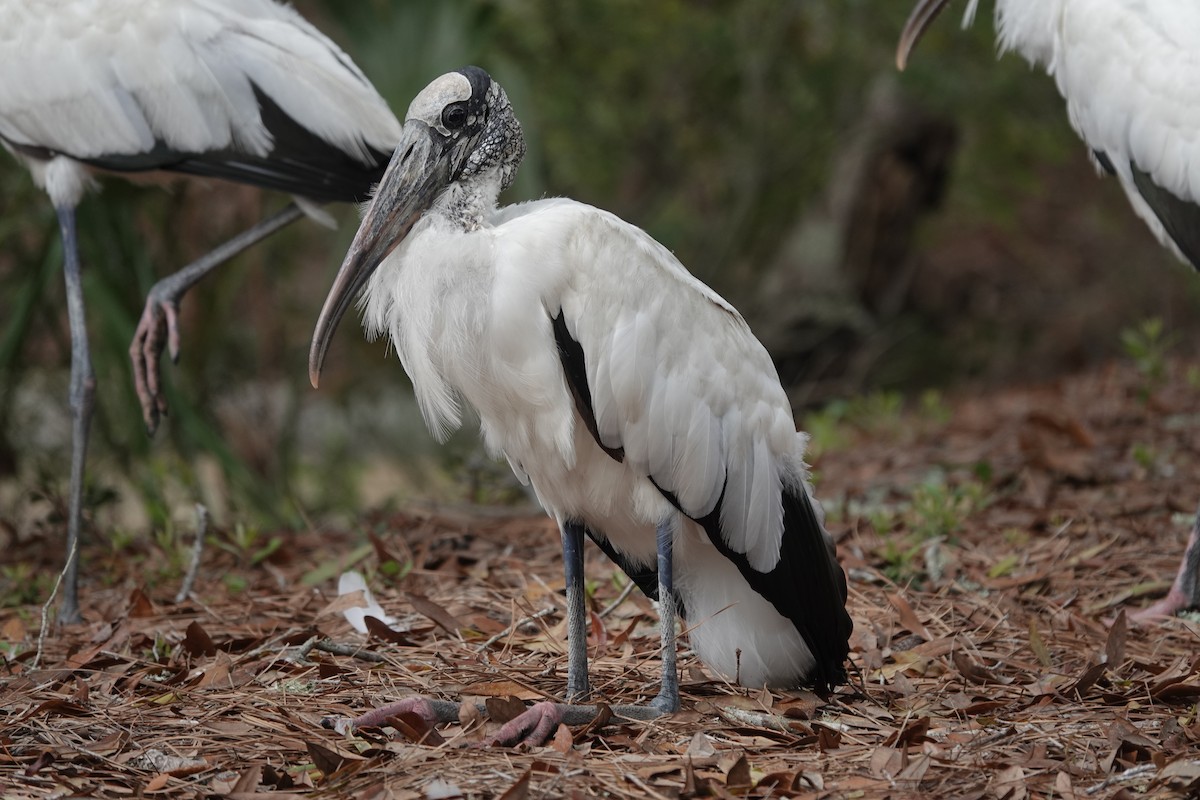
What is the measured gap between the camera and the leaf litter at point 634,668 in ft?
8.39

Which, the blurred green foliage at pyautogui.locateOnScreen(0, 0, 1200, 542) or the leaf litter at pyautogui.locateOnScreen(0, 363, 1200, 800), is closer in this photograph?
the leaf litter at pyautogui.locateOnScreen(0, 363, 1200, 800)

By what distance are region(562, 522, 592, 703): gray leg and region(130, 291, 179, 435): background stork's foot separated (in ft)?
6.39

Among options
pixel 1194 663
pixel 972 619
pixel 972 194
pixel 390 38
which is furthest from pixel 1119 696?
pixel 972 194

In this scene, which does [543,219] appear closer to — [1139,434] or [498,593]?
[498,593]

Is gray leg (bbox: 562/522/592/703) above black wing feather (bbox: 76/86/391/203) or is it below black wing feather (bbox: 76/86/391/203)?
below

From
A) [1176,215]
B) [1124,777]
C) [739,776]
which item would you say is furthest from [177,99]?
[1124,777]

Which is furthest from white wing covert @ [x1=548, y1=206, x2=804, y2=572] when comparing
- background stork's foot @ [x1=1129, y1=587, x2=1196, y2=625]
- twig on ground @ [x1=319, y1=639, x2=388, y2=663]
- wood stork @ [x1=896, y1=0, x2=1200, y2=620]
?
wood stork @ [x1=896, y1=0, x2=1200, y2=620]

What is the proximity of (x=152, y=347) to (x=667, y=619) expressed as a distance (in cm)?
237

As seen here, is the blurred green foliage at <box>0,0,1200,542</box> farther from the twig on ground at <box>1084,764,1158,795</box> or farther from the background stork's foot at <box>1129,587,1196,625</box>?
the twig on ground at <box>1084,764,1158,795</box>

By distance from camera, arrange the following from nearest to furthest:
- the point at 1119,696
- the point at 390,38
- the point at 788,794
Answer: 1. the point at 788,794
2. the point at 1119,696
3. the point at 390,38

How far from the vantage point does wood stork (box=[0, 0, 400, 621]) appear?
4.27 metres

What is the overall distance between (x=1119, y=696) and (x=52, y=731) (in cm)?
240

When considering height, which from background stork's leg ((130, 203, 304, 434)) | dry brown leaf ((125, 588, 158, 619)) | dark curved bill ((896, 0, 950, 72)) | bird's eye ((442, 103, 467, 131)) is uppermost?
dark curved bill ((896, 0, 950, 72))

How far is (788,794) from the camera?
2.52 meters
